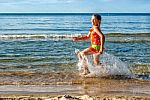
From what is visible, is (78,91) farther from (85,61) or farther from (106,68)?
(106,68)

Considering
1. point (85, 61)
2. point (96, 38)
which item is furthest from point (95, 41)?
point (85, 61)

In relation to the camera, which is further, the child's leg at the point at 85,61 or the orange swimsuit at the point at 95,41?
the child's leg at the point at 85,61

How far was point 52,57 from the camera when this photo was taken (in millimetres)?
16938

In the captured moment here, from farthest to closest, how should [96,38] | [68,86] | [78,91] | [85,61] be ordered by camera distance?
[85,61], [96,38], [68,86], [78,91]

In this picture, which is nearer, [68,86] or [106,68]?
[68,86]

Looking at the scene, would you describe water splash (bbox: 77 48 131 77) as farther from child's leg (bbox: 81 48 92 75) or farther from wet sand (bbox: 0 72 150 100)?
wet sand (bbox: 0 72 150 100)

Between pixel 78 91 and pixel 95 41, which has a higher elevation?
pixel 95 41

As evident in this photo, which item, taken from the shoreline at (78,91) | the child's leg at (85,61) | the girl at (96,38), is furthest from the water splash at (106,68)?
the shoreline at (78,91)

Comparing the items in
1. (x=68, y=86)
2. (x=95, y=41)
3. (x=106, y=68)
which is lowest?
(x=68, y=86)

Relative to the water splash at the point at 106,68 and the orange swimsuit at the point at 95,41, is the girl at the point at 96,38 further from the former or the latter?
the water splash at the point at 106,68

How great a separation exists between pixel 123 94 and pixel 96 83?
166 centimetres

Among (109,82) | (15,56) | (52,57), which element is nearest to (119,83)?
(109,82)

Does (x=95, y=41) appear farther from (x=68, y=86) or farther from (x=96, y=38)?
(x=68, y=86)

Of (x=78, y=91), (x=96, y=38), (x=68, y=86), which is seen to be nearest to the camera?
(x=78, y=91)
